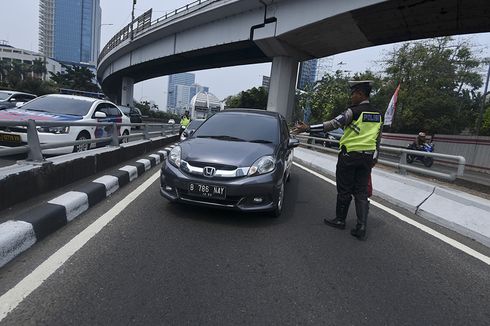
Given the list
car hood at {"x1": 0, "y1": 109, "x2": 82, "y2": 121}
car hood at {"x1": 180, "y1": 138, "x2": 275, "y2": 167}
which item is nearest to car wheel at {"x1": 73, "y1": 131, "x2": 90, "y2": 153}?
car hood at {"x1": 0, "y1": 109, "x2": 82, "y2": 121}

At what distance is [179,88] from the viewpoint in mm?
154875

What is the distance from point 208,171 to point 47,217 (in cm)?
182

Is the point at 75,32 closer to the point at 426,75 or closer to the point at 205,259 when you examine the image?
the point at 426,75

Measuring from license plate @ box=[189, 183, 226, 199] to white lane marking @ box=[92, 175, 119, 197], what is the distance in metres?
1.77

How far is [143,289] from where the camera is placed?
282cm

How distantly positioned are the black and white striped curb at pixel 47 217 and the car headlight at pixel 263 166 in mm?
2169

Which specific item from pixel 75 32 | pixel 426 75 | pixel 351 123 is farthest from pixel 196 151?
pixel 75 32

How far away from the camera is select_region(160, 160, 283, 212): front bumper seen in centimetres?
446

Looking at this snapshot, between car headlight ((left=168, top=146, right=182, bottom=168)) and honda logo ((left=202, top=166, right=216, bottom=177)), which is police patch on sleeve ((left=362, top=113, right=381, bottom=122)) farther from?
car headlight ((left=168, top=146, right=182, bottom=168))

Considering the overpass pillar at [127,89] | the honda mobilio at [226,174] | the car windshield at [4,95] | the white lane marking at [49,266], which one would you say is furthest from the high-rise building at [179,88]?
the white lane marking at [49,266]

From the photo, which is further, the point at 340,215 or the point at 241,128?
the point at 241,128

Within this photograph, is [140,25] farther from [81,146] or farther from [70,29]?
[70,29]

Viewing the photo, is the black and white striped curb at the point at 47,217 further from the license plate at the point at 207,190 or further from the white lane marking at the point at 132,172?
the license plate at the point at 207,190

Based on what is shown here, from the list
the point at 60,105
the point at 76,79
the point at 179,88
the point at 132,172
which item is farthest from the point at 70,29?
the point at 132,172
